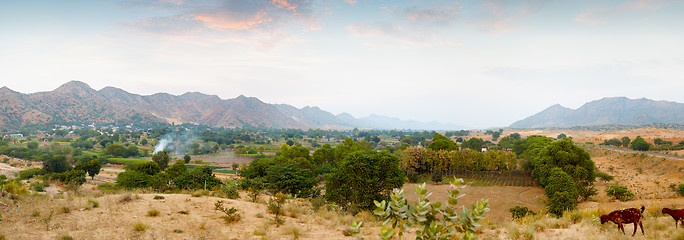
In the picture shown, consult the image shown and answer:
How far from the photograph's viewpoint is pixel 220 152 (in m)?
121

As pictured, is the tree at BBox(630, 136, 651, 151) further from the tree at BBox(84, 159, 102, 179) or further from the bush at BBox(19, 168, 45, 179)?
the bush at BBox(19, 168, 45, 179)

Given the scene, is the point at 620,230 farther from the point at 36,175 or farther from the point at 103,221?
the point at 36,175

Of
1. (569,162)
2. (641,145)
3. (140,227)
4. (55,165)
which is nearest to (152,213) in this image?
(140,227)

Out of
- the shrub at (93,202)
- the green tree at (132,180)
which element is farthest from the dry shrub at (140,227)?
the green tree at (132,180)

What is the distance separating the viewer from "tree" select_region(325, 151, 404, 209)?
83.0 feet

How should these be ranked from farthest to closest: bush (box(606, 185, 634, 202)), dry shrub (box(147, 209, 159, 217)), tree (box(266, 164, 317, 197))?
tree (box(266, 164, 317, 197)), bush (box(606, 185, 634, 202)), dry shrub (box(147, 209, 159, 217))

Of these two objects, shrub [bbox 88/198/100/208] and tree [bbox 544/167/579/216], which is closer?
shrub [bbox 88/198/100/208]

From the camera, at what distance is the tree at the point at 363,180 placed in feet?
83.0

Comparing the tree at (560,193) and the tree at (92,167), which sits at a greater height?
the tree at (560,193)

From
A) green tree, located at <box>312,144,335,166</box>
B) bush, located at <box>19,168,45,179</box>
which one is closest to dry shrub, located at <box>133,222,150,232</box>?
green tree, located at <box>312,144,335,166</box>

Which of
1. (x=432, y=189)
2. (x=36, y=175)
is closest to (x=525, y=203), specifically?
(x=432, y=189)

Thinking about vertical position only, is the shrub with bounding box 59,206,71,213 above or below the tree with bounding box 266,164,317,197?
above

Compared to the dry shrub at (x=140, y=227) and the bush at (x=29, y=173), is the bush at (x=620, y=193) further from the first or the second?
the bush at (x=29, y=173)

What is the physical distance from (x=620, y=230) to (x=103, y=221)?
637 inches
